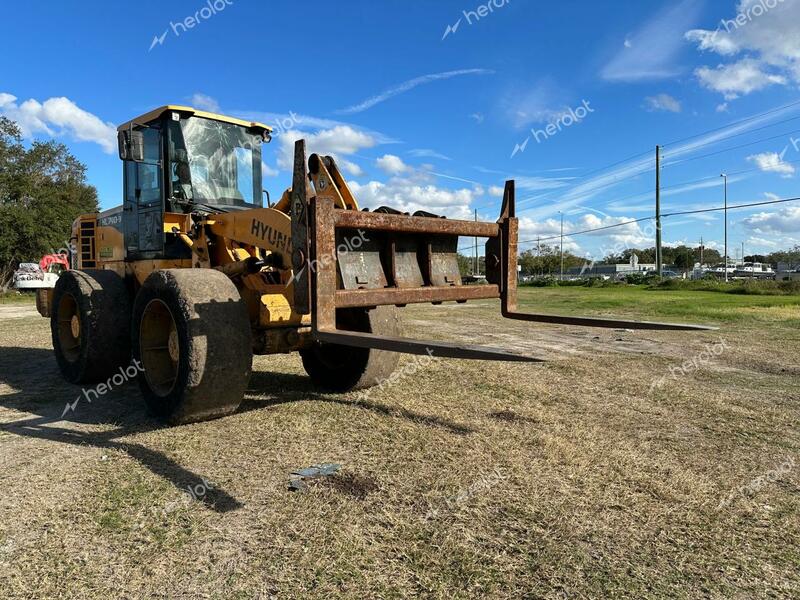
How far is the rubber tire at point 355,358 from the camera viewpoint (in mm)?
6223

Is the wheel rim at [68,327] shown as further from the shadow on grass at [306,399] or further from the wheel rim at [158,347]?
the wheel rim at [158,347]

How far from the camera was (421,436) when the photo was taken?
15.9 ft

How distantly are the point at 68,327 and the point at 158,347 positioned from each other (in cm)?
291

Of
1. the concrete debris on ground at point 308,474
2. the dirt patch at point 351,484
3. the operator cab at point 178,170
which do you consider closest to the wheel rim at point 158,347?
the operator cab at point 178,170

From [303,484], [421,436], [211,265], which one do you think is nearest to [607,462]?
[421,436]

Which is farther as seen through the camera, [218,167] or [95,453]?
[218,167]

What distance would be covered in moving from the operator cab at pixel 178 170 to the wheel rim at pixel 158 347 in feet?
4.04

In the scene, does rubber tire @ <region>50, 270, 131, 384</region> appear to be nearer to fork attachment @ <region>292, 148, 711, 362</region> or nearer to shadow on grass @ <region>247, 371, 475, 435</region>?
shadow on grass @ <region>247, 371, 475, 435</region>

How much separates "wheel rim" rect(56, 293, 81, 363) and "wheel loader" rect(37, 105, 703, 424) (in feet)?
0.08

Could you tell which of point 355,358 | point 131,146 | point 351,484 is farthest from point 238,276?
point 351,484

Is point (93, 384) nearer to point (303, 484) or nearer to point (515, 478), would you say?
point (303, 484)

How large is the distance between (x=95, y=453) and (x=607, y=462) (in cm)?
391

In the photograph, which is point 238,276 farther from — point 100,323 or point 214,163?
point 100,323

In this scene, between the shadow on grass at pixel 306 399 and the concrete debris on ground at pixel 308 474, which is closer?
the concrete debris on ground at pixel 308 474
